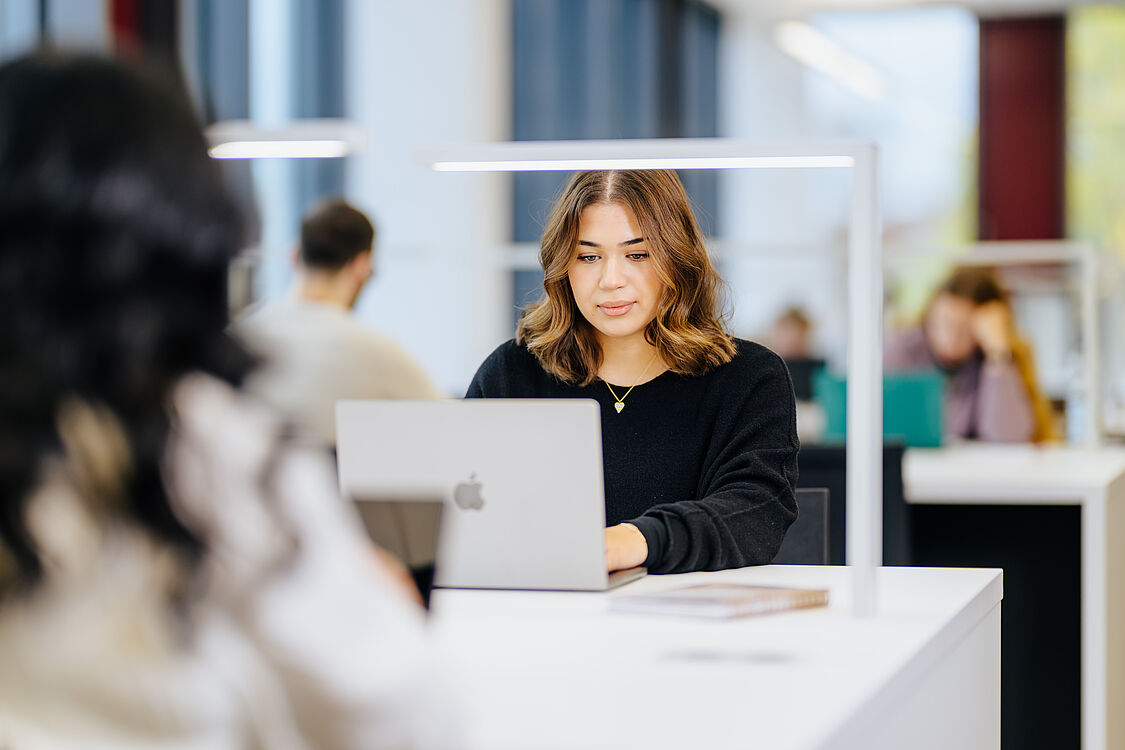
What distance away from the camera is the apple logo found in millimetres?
1505

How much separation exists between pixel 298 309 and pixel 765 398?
5.01 feet

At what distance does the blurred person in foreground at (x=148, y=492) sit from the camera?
0.68 meters

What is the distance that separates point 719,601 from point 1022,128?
7.46 meters

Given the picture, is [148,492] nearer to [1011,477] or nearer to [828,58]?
[1011,477]

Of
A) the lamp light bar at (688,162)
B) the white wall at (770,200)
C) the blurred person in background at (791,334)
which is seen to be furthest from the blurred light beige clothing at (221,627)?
the white wall at (770,200)

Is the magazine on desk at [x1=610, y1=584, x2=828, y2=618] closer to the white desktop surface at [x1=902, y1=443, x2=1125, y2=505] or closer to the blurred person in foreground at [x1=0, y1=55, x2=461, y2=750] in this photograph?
the blurred person in foreground at [x1=0, y1=55, x2=461, y2=750]

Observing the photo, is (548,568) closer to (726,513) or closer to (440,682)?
(726,513)

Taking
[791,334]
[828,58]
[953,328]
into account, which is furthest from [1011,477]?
[828,58]

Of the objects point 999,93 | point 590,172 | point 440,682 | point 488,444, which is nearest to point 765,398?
point 590,172

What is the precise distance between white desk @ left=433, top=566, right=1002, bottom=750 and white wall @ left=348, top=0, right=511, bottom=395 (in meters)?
3.51

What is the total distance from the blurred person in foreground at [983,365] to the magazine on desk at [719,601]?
2806mm

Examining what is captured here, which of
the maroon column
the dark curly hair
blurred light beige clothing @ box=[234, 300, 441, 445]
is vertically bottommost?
blurred light beige clothing @ box=[234, 300, 441, 445]

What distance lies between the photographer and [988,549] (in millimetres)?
3008

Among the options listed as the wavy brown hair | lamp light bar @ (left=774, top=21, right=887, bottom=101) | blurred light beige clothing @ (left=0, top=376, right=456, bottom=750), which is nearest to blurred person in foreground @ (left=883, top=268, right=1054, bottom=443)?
lamp light bar @ (left=774, top=21, right=887, bottom=101)
